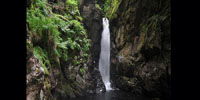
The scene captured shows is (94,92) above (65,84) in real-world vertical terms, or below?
below

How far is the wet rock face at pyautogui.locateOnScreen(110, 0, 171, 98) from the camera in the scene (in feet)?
29.6

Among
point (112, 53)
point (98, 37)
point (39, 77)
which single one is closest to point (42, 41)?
point (39, 77)

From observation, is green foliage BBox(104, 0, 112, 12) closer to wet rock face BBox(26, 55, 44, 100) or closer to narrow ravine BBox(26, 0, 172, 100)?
narrow ravine BBox(26, 0, 172, 100)

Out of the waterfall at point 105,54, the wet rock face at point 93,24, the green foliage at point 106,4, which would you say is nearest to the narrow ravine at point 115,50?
the wet rock face at point 93,24

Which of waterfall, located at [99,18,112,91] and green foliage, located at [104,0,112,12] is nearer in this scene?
waterfall, located at [99,18,112,91]

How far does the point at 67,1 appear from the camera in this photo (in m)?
12.1

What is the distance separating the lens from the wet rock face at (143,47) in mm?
9023

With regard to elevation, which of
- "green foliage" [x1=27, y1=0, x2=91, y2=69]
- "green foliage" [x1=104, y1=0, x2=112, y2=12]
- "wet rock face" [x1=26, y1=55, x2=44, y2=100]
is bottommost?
"wet rock face" [x1=26, y1=55, x2=44, y2=100]

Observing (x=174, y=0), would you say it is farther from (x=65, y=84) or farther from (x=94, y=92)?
(x=94, y=92)

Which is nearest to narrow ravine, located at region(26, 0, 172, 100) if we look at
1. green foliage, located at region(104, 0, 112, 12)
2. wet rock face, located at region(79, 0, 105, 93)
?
wet rock face, located at region(79, 0, 105, 93)

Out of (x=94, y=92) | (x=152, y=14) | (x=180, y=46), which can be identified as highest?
(x=152, y=14)

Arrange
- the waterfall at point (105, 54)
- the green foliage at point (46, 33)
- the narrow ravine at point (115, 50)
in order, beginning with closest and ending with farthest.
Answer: the green foliage at point (46, 33) < the narrow ravine at point (115, 50) < the waterfall at point (105, 54)

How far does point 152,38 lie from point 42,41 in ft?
22.9

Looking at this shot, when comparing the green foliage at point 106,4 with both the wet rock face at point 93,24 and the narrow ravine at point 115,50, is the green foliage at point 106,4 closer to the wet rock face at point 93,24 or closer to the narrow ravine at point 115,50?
the wet rock face at point 93,24
